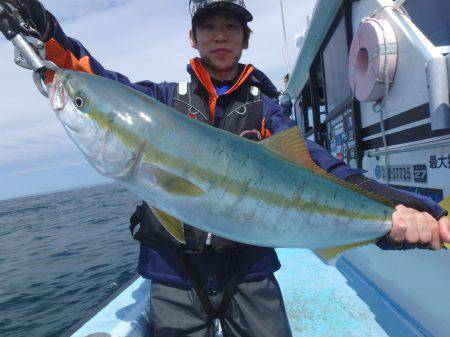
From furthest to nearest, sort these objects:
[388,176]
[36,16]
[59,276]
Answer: [59,276] < [388,176] < [36,16]

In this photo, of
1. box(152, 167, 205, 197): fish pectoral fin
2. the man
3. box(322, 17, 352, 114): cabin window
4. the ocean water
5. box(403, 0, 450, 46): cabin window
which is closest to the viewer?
box(152, 167, 205, 197): fish pectoral fin

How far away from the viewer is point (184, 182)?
1773mm

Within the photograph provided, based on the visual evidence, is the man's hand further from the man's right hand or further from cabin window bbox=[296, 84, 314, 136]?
cabin window bbox=[296, 84, 314, 136]

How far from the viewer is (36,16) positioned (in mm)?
2266

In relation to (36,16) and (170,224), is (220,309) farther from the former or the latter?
(36,16)

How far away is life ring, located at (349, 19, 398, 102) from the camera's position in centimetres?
395

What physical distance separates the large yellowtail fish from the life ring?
2680 mm

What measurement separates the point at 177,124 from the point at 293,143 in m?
0.67

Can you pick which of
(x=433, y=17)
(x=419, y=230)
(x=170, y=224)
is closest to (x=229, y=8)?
(x=170, y=224)

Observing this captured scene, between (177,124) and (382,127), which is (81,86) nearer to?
(177,124)

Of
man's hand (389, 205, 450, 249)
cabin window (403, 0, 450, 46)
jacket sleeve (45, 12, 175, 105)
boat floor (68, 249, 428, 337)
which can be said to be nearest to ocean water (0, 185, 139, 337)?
boat floor (68, 249, 428, 337)

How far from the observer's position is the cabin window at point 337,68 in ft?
20.5

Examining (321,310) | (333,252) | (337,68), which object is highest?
(337,68)

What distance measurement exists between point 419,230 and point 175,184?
1.43 m
